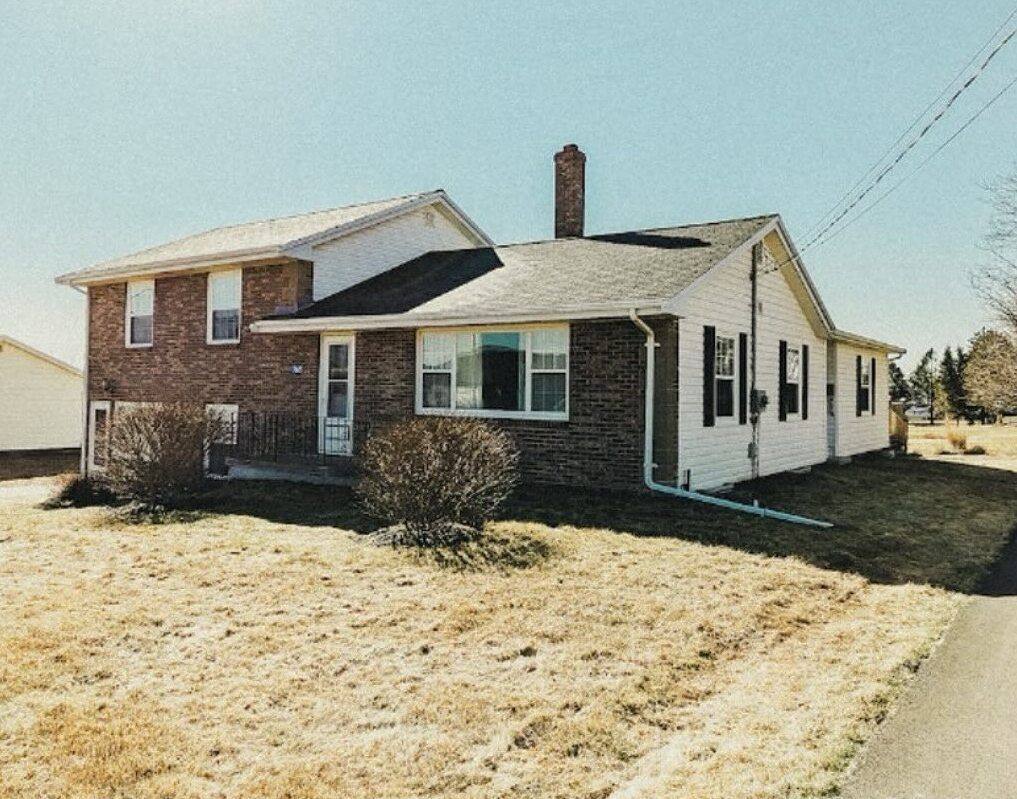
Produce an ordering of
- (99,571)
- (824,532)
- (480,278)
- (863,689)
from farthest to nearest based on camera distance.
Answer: (480,278)
(824,532)
(99,571)
(863,689)

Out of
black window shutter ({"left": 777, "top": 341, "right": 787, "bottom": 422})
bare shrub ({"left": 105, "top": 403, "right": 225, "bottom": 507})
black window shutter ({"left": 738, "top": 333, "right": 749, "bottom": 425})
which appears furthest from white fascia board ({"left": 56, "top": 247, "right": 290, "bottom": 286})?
black window shutter ({"left": 777, "top": 341, "right": 787, "bottom": 422})

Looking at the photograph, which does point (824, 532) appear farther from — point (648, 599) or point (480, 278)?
point (480, 278)

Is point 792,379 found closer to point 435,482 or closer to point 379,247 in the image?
point 379,247

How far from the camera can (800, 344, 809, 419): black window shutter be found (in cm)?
1750

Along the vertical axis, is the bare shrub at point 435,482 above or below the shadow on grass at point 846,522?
above

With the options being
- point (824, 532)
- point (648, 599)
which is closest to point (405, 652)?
point (648, 599)

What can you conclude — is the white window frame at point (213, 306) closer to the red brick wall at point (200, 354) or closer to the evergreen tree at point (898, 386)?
the red brick wall at point (200, 354)

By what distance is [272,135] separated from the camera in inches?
567

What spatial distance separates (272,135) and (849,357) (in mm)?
16024

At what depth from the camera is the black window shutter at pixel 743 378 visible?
14.4 metres

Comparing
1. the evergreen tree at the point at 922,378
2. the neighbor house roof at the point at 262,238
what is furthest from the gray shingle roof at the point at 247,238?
the evergreen tree at the point at 922,378

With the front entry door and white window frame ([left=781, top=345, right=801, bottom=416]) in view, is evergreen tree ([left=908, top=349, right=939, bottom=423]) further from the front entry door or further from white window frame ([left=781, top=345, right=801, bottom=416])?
the front entry door

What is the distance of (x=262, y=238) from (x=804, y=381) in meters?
13.4

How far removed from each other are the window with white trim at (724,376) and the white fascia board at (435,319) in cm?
312
